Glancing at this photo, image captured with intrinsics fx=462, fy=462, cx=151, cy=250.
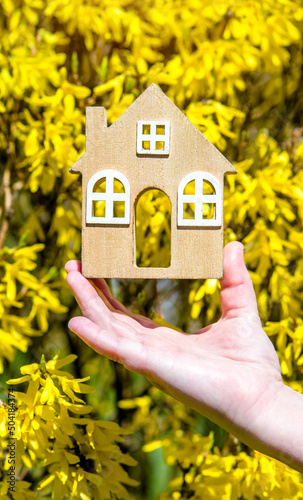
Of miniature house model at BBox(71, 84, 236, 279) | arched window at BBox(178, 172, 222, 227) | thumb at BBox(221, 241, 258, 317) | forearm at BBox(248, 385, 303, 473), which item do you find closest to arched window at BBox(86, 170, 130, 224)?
Result: miniature house model at BBox(71, 84, 236, 279)

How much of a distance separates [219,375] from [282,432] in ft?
0.46

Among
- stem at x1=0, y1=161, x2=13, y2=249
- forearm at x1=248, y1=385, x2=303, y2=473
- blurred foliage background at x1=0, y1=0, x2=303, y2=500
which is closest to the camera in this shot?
forearm at x1=248, y1=385, x2=303, y2=473

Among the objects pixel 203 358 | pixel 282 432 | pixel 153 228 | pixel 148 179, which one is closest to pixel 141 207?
pixel 153 228

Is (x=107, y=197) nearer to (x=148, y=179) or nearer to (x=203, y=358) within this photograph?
(x=148, y=179)

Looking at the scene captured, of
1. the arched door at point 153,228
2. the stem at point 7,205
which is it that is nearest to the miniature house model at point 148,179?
the arched door at point 153,228

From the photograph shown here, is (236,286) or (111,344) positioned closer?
(111,344)

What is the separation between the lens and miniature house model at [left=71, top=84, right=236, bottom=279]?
910mm

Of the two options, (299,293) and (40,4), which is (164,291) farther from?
(40,4)

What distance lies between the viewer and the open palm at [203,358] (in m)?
0.81

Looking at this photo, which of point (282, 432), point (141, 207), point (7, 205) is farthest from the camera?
point (7, 205)

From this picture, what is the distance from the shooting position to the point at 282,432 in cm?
79

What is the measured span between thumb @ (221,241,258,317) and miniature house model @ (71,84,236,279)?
0.04 meters

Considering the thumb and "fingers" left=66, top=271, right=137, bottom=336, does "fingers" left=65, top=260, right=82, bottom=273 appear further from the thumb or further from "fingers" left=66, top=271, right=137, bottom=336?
the thumb

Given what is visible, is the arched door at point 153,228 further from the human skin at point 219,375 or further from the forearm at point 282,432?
the forearm at point 282,432
